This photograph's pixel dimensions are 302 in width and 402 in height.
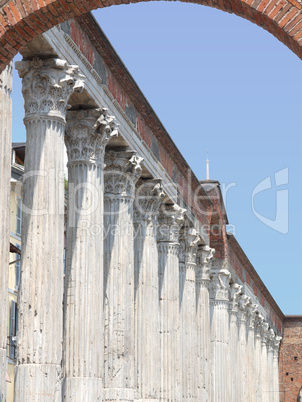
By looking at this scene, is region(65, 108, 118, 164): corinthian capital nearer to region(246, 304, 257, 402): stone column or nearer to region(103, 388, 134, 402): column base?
region(103, 388, 134, 402): column base

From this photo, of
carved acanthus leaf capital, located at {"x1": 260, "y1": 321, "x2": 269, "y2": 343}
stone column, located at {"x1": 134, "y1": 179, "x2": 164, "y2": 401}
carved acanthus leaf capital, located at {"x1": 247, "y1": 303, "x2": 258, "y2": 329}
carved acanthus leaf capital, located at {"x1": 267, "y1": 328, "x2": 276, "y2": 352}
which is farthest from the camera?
carved acanthus leaf capital, located at {"x1": 267, "y1": 328, "x2": 276, "y2": 352}

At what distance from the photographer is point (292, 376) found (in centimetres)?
5419

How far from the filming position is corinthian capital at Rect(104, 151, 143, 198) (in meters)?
18.5

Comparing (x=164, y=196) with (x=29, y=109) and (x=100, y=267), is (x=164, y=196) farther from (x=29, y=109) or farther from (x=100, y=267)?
(x=29, y=109)

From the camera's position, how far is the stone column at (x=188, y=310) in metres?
24.9

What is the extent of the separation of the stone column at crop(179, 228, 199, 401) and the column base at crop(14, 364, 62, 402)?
1171 centimetres

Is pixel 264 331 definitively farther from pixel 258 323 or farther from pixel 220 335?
pixel 220 335

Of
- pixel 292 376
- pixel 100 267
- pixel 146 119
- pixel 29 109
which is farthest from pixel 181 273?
pixel 292 376

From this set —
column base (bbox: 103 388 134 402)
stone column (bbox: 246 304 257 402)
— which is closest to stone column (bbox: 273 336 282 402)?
stone column (bbox: 246 304 257 402)

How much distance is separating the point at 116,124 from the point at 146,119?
145 inches

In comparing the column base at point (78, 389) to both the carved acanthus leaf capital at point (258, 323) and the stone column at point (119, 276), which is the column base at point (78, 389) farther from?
the carved acanthus leaf capital at point (258, 323)

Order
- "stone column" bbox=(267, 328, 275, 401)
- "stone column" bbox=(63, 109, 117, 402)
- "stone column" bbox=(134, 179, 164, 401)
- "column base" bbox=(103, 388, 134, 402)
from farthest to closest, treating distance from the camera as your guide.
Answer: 1. "stone column" bbox=(267, 328, 275, 401)
2. "stone column" bbox=(134, 179, 164, 401)
3. "column base" bbox=(103, 388, 134, 402)
4. "stone column" bbox=(63, 109, 117, 402)

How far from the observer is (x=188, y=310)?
82.8 ft

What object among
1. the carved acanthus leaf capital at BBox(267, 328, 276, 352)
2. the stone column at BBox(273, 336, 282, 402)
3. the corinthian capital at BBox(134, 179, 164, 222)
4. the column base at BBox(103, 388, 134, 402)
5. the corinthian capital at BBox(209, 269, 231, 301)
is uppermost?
the corinthian capital at BBox(134, 179, 164, 222)
